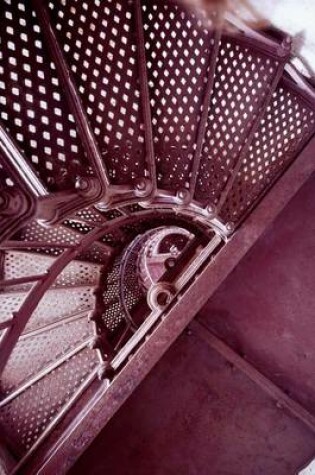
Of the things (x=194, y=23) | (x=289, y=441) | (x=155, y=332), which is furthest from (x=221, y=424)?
(x=194, y=23)

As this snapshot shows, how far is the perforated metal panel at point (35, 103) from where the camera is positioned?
73.5 inches

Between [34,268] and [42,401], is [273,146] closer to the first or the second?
[34,268]

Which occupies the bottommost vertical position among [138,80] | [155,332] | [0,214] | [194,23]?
[155,332]

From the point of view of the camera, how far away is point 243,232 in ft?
11.3

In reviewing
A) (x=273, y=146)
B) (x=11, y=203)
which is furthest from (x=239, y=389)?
(x=11, y=203)

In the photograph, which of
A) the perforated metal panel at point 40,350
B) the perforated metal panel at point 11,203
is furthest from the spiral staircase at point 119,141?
the perforated metal panel at point 40,350

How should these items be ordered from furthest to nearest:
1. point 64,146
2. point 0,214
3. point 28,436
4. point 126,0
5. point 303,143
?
point 28,436 → point 303,143 → point 126,0 → point 64,146 → point 0,214

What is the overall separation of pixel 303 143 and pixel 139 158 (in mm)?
1827

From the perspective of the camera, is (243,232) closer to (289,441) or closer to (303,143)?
(303,143)

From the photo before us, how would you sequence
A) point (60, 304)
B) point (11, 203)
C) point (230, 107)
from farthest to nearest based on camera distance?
point (60, 304)
point (230, 107)
point (11, 203)

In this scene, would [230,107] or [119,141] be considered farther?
[230,107]

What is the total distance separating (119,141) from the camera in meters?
2.38

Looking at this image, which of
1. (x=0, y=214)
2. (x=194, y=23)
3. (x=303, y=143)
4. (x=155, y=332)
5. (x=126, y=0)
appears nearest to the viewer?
(x=0, y=214)

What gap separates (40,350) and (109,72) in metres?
4.59
